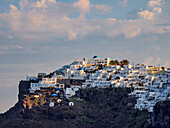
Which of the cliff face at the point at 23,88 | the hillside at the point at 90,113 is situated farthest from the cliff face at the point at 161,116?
the cliff face at the point at 23,88

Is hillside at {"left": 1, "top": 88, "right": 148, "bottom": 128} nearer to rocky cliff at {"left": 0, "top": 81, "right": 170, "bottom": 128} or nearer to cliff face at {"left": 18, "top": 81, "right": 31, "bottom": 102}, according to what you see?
Answer: rocky cliff at {"left": 0, "top": 81, "right": 170, "bottom": 128}

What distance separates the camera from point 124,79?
349ft

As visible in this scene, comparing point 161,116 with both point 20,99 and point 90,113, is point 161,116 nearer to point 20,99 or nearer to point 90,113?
point 90,113

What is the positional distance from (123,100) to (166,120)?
17344 mm

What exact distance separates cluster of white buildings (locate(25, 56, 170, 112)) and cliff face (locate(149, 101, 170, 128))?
6.60 m

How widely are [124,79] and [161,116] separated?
2875 centimetres

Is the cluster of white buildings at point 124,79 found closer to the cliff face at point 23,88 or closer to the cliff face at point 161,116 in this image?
the cliff face at point 23,88

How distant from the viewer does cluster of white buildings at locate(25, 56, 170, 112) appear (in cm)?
9188

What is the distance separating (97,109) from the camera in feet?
316

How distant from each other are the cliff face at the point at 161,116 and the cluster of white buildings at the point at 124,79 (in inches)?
260

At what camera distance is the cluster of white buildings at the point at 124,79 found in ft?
301

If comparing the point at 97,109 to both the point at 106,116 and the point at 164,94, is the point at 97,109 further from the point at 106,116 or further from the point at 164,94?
the point at 164,94

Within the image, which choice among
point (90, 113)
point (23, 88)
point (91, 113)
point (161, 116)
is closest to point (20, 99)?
point (23, 88)

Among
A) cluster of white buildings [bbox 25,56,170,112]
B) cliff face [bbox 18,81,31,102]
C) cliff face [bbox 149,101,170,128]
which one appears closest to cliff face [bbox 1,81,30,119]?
cliff face [bbox 18,81,31,102]
